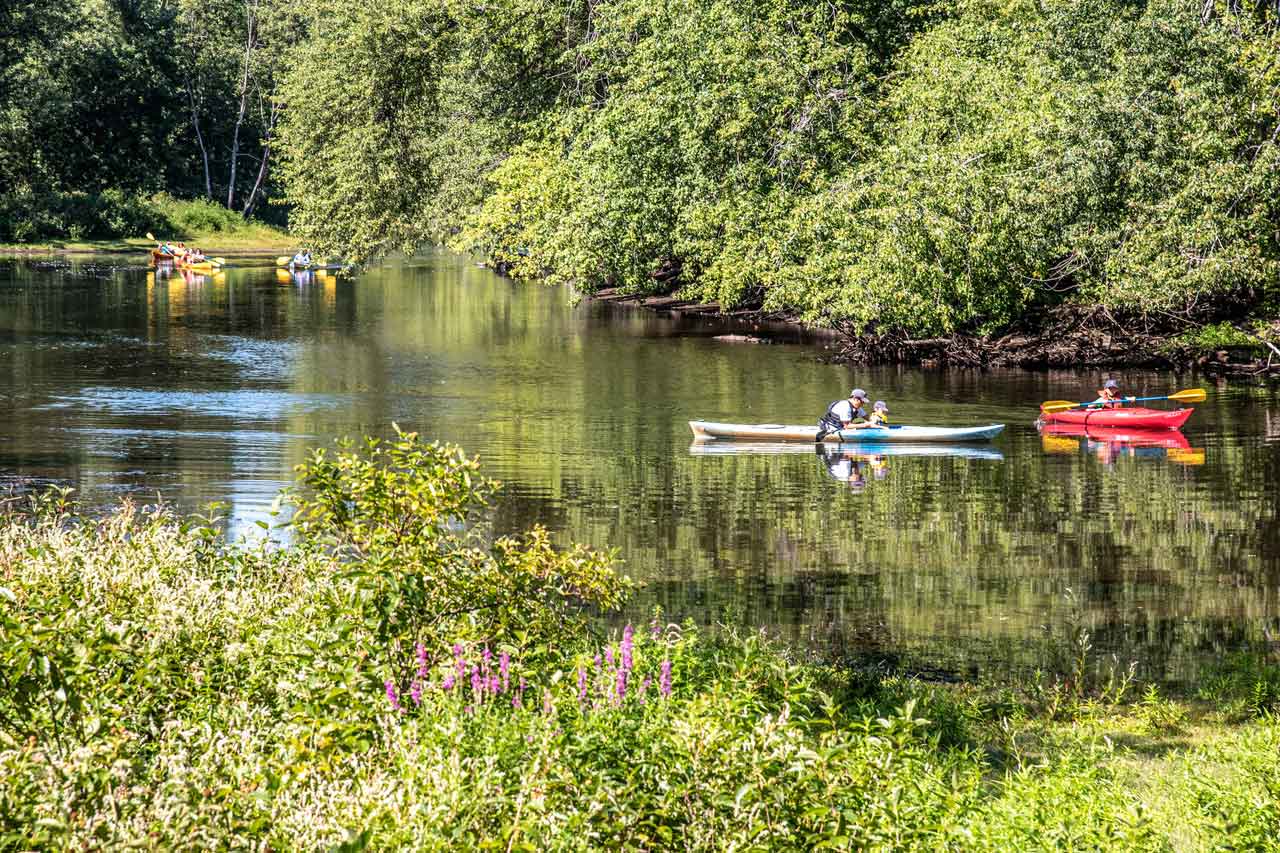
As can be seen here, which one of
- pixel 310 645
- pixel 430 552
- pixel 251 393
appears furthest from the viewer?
pixel 251 393

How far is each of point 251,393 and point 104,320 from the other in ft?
55.7

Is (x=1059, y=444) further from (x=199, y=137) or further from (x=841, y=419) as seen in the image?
(x=199, y=137)

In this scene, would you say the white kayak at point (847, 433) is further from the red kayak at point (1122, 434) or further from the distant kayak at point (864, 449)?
the red kayak at point (1122, 434)

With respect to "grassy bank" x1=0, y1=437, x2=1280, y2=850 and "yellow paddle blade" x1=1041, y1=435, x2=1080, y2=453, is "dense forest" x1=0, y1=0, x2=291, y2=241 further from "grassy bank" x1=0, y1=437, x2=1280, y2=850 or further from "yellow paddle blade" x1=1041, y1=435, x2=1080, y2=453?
"grassy bank" x1=0, y1=437, x2=1280, y2=850

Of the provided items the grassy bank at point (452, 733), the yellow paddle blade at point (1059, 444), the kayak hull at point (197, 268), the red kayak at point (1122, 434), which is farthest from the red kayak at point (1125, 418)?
the kayak hull at point (197, 268)

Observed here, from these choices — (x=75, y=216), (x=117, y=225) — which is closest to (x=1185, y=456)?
(x=117, y=225)

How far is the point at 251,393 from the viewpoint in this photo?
105 feet

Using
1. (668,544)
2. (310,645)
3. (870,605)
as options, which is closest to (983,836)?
(310,645)

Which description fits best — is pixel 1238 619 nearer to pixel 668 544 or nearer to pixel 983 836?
pixel 668 544

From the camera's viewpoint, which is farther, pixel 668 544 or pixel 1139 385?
pixel 1139 385

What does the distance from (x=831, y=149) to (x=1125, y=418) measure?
14.3 metres

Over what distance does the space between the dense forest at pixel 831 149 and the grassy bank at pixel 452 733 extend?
2592 cm

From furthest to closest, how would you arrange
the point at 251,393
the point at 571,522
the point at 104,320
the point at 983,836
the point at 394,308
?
1. the point at 394,308
2. the point at 104,320
3. the point at 251,393
4. the point at 571,522
5. the point at 983,836

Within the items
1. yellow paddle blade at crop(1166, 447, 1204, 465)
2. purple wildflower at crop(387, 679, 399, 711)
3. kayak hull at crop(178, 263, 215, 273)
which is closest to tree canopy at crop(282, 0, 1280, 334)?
yellow paddle blade at crop(1166, 447, 1204, 465)
